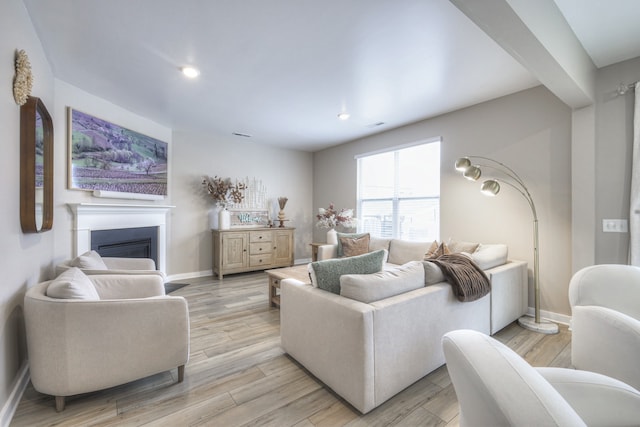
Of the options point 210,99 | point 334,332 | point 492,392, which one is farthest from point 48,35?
point 492,392

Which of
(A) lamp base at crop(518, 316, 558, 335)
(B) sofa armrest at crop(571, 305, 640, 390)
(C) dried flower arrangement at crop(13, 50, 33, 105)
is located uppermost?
(C) dried flower arrangement at crop(13, 50, 33, 105)

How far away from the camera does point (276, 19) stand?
1.95 metres

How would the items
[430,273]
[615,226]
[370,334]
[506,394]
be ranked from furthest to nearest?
[615,226] → [430,273] → [370,334] → [506,394]

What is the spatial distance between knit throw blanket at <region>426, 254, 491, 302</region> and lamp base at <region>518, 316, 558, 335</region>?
913mm

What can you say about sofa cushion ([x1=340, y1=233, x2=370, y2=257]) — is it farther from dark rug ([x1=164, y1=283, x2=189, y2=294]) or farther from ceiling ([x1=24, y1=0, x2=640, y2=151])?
dark rug ([x1=164, y1=283, x2=189, y2=294])

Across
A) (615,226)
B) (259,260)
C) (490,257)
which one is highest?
(615,226)

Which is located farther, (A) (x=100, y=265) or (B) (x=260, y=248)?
(B) (x=260, y=248)

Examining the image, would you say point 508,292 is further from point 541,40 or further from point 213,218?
point 213,218

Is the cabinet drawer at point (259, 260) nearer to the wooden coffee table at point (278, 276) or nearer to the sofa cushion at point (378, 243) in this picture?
the wooden coffee table at point (278, 276)

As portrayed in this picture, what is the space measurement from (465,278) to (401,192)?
2.51 metres

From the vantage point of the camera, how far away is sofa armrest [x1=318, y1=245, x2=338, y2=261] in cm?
428

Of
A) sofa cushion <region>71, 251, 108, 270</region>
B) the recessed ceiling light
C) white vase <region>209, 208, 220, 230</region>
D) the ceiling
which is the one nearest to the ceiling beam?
the ceiling

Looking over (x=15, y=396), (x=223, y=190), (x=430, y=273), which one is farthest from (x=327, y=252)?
(x=15, y=396)

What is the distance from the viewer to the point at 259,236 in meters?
5.07
